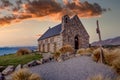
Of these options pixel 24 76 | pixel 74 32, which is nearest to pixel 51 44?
pixel 74 32

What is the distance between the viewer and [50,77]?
1748cm

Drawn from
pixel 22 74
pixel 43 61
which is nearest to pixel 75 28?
pixel 43 61

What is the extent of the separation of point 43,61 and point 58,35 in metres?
19.6

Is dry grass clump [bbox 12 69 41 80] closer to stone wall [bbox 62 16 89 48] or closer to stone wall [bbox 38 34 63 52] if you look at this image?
Answer: stone wall [bbox 62 16 89 48]

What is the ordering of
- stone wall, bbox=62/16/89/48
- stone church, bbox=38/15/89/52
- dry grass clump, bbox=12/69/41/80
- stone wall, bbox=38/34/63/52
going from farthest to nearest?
stone wall, bbox=38/34/63/52
stone wall, bbox=62/16/89/48
stone church, bbox=38/15/89/52
dry grass clump, bbox=12/69/41/80

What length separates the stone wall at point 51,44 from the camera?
151 feet

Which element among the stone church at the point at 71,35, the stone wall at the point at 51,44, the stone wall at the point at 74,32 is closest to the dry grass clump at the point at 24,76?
the stone church at the point at 71,35

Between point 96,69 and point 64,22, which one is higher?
point 64,22

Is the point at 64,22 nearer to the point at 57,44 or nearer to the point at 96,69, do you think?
the point at 57,44

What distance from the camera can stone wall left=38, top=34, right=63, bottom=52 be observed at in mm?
46162

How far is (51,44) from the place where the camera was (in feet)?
166

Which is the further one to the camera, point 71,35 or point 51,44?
point 51,44

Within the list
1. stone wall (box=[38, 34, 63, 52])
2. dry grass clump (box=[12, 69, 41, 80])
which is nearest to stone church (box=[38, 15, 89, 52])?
stone wall (box=[38, 34, 63, 52])

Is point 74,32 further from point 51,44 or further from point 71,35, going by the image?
point 51,44
